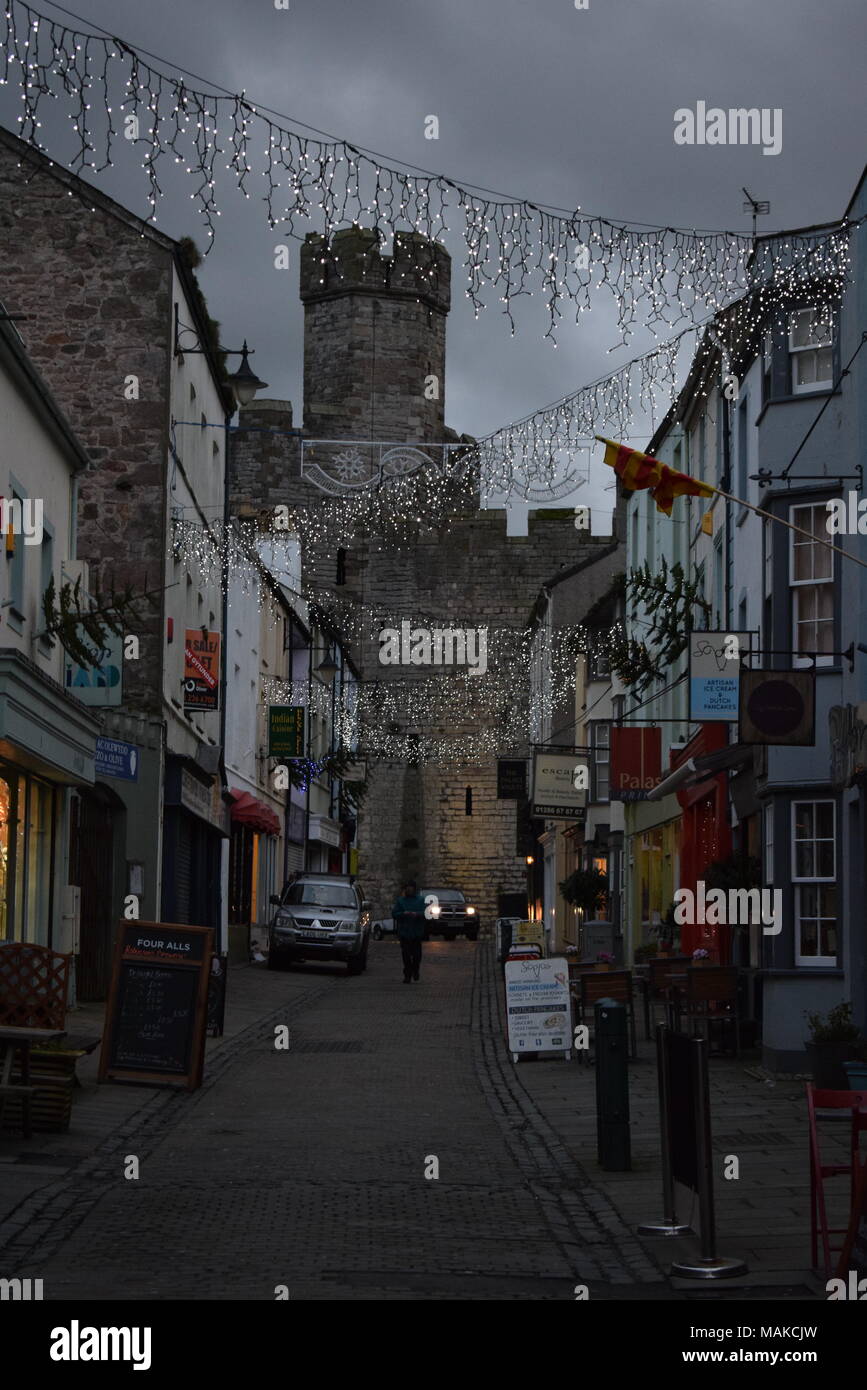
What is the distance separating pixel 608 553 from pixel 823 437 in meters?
30.8

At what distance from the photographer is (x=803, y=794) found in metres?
16.4

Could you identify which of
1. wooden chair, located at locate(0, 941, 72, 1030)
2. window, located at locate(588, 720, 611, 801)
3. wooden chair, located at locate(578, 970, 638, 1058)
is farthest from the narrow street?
window, located at locate(588, 720, 611, 801)

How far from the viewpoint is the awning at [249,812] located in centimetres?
3306

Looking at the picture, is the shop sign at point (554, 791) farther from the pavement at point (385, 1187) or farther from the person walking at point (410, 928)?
the pavement at point (385, 1187)

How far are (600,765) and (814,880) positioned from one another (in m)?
24.2

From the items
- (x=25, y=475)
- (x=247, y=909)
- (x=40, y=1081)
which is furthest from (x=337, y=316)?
(x=40, y=1081)

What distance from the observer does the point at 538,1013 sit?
1686 cm

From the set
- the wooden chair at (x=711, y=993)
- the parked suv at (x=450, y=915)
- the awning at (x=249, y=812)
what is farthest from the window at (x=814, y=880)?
the parked suv at (x=450, y=915)

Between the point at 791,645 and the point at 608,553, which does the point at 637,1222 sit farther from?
the point at 608,553

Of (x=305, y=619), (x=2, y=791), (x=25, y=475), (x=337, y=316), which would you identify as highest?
(x=337, y=316)

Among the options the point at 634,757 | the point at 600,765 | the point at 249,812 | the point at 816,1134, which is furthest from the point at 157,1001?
the point at 600,765

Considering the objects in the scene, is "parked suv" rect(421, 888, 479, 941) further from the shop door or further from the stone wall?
the shop door
